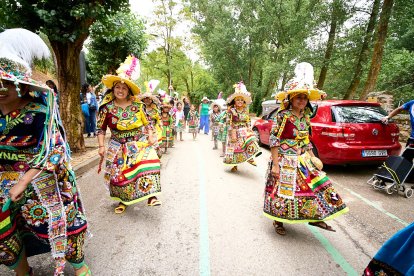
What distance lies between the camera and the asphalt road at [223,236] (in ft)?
8.54

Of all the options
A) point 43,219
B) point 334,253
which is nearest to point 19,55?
point 43,219

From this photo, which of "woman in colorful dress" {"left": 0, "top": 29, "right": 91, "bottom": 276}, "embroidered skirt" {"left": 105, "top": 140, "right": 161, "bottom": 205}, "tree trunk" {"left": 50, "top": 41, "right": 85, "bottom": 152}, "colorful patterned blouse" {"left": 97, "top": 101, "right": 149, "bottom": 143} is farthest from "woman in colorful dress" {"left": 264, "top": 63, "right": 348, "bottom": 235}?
"tree trunk" {"left": 50, "top": 41, "right": 85, "bottom": 152}

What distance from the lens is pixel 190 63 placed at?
3872cm

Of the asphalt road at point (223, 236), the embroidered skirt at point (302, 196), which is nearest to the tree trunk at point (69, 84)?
the asphalt road at point (223, 236)

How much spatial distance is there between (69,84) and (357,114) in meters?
6.86

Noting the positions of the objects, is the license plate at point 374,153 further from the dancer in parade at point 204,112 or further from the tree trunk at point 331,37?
the tree trunk at point 331,37

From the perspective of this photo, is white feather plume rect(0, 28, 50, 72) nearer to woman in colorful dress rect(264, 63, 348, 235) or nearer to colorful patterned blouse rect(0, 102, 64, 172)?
colorful patterned blouse rect(0, 102, 64, 172)

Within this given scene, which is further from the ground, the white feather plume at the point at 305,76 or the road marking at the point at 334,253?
the white feather plume at the point at 305,76

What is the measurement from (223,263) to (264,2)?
23.8m

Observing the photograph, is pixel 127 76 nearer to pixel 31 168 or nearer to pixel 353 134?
pixel 31 168

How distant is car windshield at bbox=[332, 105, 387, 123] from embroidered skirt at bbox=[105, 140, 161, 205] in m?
4.04

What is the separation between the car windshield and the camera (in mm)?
5211

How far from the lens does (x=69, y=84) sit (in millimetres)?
6242

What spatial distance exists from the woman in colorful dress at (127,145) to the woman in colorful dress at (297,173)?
1.71 meters
